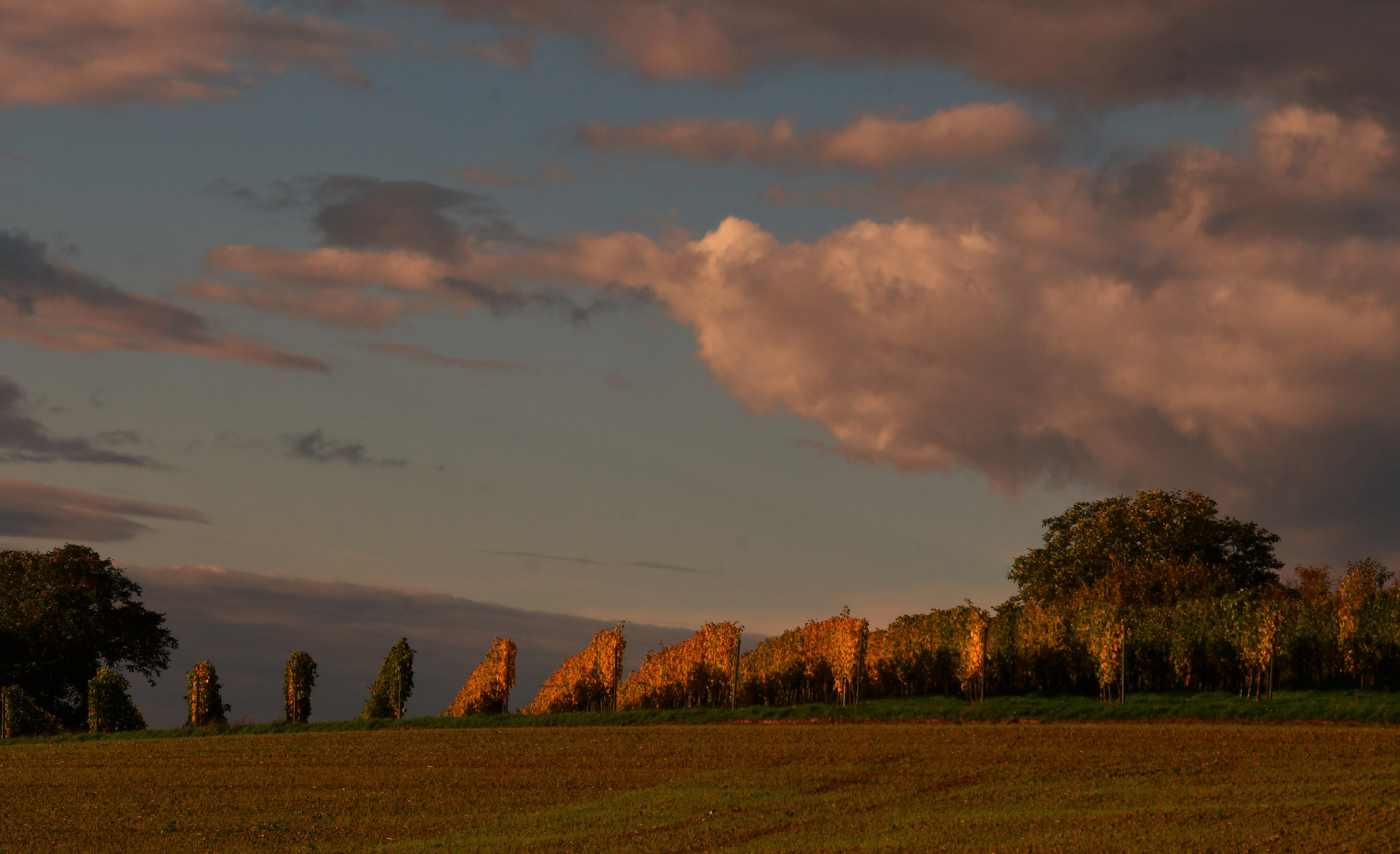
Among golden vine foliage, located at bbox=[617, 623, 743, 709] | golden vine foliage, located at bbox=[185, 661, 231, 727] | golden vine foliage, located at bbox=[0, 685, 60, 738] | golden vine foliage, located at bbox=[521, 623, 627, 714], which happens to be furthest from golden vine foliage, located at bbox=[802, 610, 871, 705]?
golden vine foliage, located at bbox=[0, 685, 60, 738]

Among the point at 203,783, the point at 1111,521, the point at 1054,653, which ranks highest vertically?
the point at 1111,521

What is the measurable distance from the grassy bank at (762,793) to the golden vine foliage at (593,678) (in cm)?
1819

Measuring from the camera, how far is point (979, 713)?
47.1 m

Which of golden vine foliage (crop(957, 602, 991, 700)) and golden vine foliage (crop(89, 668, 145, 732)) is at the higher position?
golden vine foliage (crop(957, 602, 991, 700))

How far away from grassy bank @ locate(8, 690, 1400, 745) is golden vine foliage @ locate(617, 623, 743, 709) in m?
8.19

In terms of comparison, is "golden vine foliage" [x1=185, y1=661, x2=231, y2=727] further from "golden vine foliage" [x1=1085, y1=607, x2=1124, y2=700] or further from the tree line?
"golden vine foliage" [x1=1085, y1=607, x2=1124, y2=700]

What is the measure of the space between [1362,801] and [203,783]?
30.1 m

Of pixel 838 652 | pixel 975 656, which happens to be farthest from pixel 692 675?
pixel 975 656

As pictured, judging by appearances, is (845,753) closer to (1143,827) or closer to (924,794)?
(924,794)

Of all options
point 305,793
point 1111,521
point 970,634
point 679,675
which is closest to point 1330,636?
point 970,634

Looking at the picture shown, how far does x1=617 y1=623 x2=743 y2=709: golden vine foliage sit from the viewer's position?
61156 mm

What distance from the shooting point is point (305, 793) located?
34.0 metres

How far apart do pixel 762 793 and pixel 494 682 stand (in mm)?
38652

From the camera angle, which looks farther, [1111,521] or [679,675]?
[1111,521]
